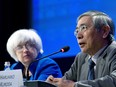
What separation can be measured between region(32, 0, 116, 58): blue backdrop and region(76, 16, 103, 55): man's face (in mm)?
1359

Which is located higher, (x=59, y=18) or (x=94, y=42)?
(x=59, y=18)

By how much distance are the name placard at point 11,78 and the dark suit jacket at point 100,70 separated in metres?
0.36

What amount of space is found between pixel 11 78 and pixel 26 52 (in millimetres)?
1226

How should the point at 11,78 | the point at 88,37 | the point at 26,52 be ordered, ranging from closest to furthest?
1. the point at 11,78
2. the point at 88,37
3. the point at 26,52

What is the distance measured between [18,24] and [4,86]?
2.83 metres

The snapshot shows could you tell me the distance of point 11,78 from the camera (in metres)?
2.40

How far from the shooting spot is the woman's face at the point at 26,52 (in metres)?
3.62

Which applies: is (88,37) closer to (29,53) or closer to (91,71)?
(91,71)

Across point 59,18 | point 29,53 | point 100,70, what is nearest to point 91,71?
point 100,70

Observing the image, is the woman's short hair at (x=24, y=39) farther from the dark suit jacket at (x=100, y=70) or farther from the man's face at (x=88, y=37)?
the man's face at (x=88, y=37)

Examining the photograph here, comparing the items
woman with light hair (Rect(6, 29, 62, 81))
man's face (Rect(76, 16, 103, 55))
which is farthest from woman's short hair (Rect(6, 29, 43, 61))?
man's face (Rect(76, 16, 103, 55))

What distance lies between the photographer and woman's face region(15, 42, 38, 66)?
362 centimetres

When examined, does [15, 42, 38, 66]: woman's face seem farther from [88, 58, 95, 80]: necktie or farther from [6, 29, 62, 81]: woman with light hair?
[88, 58, 95, 80]: necktie

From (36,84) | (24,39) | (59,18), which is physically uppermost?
(59,18)
